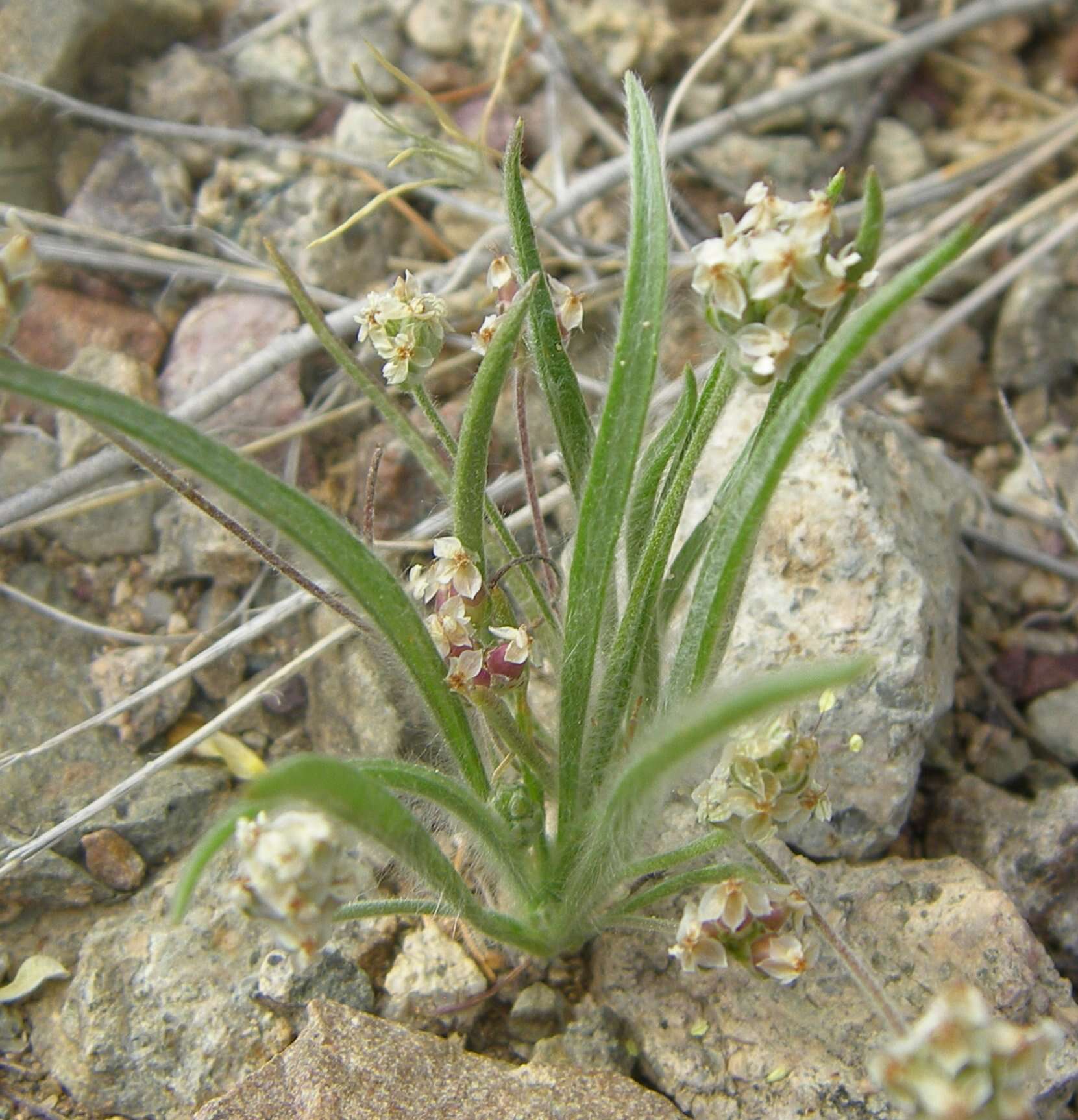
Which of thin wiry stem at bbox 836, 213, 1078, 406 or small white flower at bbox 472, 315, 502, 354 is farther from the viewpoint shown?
thin wiry stem at bbox 836, 213, 1078, 406

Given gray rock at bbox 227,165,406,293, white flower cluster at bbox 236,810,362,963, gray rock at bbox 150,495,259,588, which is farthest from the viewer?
gray rock at bbox 227,165,406,293

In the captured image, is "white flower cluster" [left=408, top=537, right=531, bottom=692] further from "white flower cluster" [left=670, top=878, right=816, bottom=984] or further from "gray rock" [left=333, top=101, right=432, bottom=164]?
"gray rock" [left=333, top=101, right=432, bottom=164]

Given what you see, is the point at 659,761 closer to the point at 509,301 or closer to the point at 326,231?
the point at 509,301

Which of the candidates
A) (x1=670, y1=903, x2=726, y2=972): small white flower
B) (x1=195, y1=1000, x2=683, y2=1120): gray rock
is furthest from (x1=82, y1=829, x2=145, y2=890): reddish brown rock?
(x1=670, y1=903, x2=726, y2=972): small white flower

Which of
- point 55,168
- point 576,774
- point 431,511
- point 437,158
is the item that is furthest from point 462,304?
point 576,774

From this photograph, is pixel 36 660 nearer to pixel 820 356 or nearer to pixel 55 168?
pixel 55 168

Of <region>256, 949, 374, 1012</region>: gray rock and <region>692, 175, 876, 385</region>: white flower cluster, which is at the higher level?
<region>692, 175, 876, 385</region>: white flower cluster

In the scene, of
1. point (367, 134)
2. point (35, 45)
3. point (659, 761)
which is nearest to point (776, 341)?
point (659, 761)
